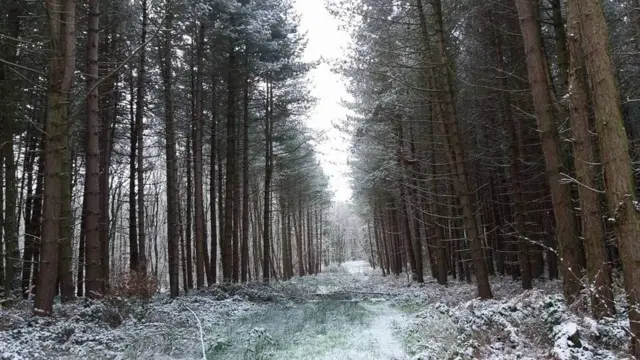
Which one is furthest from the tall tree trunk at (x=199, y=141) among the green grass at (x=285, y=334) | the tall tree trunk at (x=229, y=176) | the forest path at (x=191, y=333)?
the green grass at (x=285, y=334)

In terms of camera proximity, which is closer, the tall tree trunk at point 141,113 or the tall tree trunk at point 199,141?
the tall tree trunk at point 141,113

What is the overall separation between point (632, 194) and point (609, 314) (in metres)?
1.96

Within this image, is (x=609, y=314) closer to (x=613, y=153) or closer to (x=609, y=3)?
(x=613, y=153)

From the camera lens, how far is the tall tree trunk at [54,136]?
7039 mm

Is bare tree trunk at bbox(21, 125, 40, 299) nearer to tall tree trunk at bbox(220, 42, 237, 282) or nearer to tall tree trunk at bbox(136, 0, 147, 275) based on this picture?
tall tree trunk at bbox(136, 0, 147, 275)

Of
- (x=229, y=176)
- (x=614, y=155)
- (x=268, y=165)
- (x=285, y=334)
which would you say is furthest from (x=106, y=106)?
(x=614, y=155)

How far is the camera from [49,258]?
7027mm

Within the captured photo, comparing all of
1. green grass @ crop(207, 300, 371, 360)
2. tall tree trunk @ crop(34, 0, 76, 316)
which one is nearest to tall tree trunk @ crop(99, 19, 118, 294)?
tall tree trunk @ crop(34, 0, 76, 316)

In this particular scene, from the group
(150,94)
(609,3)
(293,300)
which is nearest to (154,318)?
(293,300)

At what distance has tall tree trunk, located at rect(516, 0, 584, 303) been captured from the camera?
22.8 feet

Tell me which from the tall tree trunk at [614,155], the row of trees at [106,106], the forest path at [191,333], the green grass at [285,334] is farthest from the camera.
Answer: the row of trees at [106,106]

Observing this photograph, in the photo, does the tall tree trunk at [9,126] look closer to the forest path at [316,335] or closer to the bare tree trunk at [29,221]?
the bare tree trunk at [29,221]

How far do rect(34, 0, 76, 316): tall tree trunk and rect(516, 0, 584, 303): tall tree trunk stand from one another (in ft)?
26.1

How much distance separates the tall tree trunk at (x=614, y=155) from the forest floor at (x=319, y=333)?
653 mm
